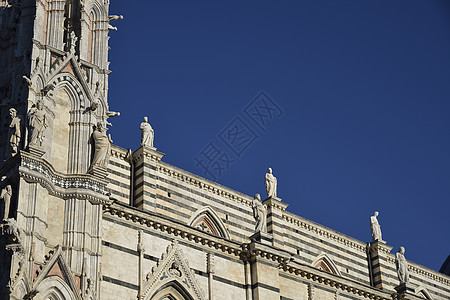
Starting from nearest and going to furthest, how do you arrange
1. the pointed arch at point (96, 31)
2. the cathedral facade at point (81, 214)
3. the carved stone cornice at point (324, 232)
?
the cathedral facade at point (81, 214)
the pointed arch at point (96, 31)
the carved stone cornice at point (324, 232)

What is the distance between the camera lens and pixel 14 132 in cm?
1995

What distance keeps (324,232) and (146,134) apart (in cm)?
906

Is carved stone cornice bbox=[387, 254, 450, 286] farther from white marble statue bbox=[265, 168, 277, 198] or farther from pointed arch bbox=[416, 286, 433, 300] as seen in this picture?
white marble statue bbox=[265, 168, 277, 198]

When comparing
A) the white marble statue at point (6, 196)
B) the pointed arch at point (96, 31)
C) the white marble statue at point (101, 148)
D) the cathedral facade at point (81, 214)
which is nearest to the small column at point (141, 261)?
the cathedral facade at point (81, 214)

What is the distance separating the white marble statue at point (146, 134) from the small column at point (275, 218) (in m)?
5.06

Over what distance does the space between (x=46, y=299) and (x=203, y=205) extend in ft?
38.8

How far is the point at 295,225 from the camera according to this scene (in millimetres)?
31797

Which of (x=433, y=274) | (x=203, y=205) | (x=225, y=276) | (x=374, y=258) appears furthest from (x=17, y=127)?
(x=433, y=274)

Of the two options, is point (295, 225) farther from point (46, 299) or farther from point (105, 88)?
point (46, 299)

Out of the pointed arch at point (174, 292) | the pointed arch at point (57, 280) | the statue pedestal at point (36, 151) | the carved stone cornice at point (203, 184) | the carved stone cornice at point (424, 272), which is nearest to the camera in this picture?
the pointed arch at point (57, 280)

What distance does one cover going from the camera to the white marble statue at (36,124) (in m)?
19.4

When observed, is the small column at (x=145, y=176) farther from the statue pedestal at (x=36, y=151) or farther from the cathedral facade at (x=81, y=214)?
the statue pedestal at (x=36, y=151)

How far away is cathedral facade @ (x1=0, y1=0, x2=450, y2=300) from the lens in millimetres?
18484

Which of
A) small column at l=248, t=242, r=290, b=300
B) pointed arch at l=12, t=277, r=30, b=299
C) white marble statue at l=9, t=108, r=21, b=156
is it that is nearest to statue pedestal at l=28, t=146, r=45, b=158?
white marble statue at l=9, t=108, r=21, b=156
